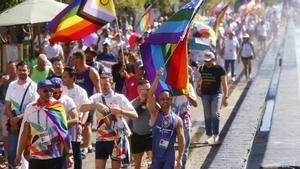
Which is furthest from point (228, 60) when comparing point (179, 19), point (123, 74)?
point (179, 19)

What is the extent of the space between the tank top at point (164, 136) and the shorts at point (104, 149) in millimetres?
1088

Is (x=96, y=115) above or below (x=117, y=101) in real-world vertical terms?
below

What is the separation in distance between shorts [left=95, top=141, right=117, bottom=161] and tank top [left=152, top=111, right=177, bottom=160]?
1088 millimetres

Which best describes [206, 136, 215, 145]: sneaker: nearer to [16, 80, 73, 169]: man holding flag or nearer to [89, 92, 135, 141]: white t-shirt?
[89, 92, 135, 141]: white t-shirt

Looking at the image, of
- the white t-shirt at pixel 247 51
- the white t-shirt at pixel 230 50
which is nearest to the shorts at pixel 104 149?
the white t-shirt at pixel 230 50

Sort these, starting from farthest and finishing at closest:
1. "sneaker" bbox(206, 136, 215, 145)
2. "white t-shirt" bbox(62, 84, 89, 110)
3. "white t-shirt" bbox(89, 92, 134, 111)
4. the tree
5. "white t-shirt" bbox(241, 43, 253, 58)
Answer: the tree
"white t-shirt" bbox(241, 43, 253, 58)
"sneaker" bbox(206, 136, 215, 145)
"white t-shirt" bbox(62, 84, 89, 110)
"white t-shirt" bbox(89, 92, 134, 111)

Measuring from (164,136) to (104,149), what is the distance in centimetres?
123

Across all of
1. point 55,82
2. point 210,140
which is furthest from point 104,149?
point 210,140

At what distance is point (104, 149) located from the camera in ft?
33.1

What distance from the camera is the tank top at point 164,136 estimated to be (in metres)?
9.09

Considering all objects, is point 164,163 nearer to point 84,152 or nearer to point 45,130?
point 45,130

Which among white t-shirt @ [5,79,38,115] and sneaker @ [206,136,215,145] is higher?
white t-shirt @ [5,79,38,115]

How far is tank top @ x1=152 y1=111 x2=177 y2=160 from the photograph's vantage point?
909 centimetres

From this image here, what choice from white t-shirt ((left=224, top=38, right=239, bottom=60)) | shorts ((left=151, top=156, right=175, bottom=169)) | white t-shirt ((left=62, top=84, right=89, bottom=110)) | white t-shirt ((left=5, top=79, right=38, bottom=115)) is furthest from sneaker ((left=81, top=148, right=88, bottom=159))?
white t-shirt ((left=224, top=38, right=239, bottom=60))
